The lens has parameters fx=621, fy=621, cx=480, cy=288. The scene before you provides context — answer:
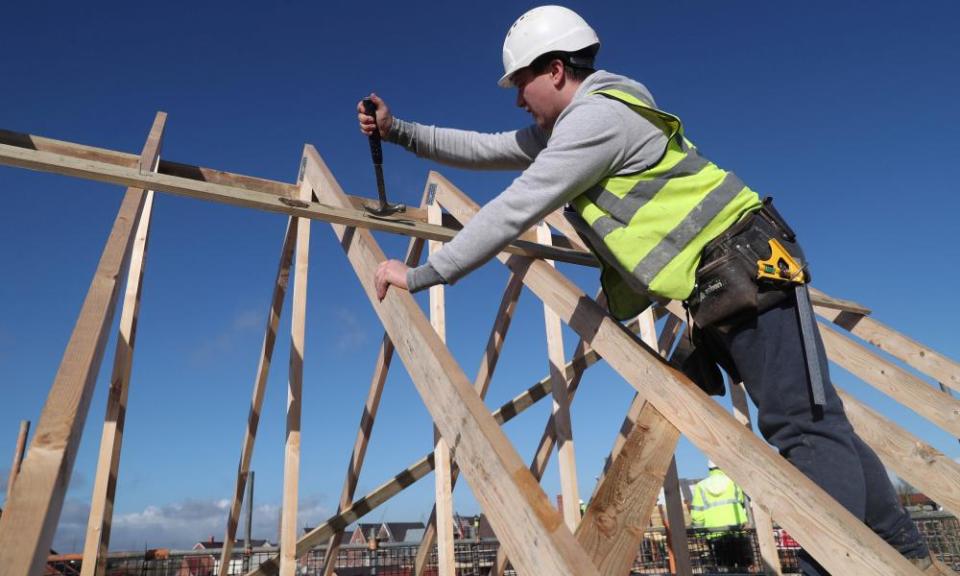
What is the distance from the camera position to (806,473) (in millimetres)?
1656

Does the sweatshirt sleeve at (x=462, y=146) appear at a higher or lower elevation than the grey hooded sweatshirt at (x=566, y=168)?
higher

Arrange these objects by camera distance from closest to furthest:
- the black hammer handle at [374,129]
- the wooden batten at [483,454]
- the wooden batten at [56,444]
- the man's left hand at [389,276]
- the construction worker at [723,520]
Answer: the wooden batten at [56,444]
the wooden batten at [483,454]
the man's left hand at [389,276]
the black hammer handle at [374,129]
the construction worker at [723,520]

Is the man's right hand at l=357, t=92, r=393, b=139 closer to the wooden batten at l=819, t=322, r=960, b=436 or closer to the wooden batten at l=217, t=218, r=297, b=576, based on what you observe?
the wooden batten at l=217, t=218, r=297, b=576

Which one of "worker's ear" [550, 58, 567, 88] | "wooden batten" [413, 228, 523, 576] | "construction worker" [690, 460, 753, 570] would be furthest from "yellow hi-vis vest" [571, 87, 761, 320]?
"construction worker" [690, 460, 753, 570]

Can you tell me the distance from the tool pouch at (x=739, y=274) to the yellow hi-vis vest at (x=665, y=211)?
1.4 inches

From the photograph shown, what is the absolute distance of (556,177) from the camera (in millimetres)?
1817

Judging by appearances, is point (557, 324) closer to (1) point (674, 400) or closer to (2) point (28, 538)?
(1) point (674, 400)

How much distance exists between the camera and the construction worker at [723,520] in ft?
25.2

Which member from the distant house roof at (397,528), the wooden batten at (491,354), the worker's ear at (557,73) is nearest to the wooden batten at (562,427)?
the wooden batten at (491,354)

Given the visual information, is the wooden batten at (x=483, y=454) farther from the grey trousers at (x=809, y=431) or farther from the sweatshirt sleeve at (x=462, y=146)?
the sweatshirt sleeve at (x=462, y=146)

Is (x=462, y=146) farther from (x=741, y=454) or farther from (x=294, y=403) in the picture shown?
(x=741, y=454)

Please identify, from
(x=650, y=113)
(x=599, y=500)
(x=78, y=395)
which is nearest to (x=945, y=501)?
(x=599, y=500)

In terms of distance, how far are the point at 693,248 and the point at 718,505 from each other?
768cm

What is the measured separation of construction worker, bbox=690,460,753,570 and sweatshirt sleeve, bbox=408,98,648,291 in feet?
22.3
